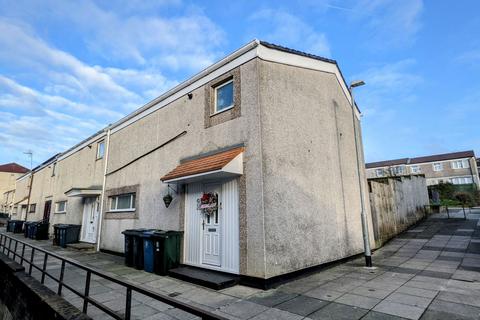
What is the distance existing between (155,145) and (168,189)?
2.27m

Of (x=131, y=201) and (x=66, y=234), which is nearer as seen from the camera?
(x=131, y=201)

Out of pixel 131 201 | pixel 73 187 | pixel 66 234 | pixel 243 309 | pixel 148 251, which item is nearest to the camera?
pixel 243 309

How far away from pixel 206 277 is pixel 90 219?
10549 mm

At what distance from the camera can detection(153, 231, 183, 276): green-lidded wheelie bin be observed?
24.3 ft

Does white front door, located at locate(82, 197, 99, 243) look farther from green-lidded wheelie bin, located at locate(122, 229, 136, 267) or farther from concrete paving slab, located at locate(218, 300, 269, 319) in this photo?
concrete paving slab, located at locate(218, 300, 269, 319)

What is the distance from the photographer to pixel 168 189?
29.4 feet

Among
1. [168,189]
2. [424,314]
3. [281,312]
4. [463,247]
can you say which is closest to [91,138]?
[168,189]

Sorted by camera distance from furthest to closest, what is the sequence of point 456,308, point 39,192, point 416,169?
point 416,169
point 39,192
point 456,308

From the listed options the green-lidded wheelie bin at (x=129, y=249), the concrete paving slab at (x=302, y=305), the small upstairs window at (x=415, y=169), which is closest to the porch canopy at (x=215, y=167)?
the green-lidded wheelie bin at (x=129, y=249)

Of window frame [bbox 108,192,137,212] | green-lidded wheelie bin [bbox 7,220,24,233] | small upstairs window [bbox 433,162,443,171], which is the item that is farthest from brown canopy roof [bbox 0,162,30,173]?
small upstairs window [bbox 433,162,443,171]

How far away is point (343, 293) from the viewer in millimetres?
5359

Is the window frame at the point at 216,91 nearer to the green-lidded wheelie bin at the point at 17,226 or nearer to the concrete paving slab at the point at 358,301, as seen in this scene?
the concrete paving slab at the point at 358,301

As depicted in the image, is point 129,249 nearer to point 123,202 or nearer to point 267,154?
point 123,202

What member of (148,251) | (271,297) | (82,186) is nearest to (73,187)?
(82,186)
